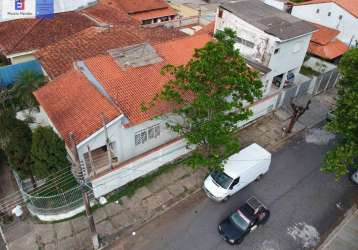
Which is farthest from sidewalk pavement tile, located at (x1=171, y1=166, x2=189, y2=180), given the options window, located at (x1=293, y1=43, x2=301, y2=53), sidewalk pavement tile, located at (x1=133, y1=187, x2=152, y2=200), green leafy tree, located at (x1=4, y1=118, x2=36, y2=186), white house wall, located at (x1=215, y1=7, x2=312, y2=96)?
window, located at (x1=293, y1=43, x2=301, y2=53)

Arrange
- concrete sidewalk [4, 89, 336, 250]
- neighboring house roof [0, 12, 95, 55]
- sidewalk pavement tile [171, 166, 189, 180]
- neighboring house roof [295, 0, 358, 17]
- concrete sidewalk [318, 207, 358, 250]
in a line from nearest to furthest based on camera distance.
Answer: concrete sidewalk [4, 89, 336, 250] → concrete sidewalk [318, 207, 358, 250] → sidewalk pavement tile [171, 166, 189, 180] → neighboring house roof [0, 12, 95, 55] → neighboring house roof [295, 0, 358, 17]

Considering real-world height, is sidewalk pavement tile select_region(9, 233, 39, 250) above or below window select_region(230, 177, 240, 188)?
below

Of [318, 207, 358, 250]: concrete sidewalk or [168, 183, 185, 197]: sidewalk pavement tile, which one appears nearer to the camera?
[318, 207, 358, 250]: concrete sidewalk

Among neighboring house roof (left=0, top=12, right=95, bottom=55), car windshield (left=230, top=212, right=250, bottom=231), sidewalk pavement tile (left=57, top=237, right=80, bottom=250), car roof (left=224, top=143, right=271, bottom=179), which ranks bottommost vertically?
sidewalk pavement tile (left=57, top=237, right=80, bottom=250)

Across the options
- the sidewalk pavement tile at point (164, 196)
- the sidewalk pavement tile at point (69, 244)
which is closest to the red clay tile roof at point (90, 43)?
the sidewalk pavement tile at point (164, 196)

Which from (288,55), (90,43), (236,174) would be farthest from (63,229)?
(288,55)

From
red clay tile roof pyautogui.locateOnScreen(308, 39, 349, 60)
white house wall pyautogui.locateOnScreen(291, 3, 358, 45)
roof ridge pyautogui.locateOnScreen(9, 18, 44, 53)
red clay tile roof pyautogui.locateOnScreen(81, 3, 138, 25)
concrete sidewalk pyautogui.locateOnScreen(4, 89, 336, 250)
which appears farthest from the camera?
white house wall pyautogui.locateOnScreen(291, 3, 358, 45)

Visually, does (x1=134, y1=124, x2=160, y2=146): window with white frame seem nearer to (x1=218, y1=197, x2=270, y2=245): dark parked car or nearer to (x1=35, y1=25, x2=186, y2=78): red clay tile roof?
(x1=218, y1=197, x2=270, y2=245): dark parked car
